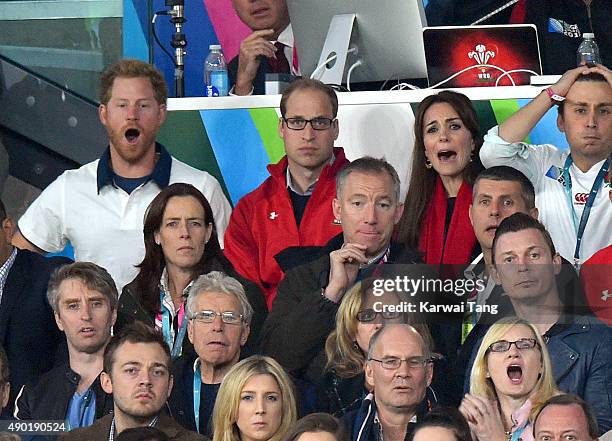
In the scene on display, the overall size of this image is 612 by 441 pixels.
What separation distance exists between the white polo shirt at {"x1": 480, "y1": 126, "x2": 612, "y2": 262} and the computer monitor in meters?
0.75

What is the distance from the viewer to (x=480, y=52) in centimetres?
699

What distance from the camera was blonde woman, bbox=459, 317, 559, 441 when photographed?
5520mm

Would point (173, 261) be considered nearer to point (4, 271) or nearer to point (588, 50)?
point (4, 271)

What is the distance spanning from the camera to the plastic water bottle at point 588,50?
7184 mm

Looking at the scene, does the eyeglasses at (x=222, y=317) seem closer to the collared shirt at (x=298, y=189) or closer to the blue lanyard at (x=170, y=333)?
the blue lanyard at (x=170, y=333)

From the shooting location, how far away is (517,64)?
701 centimetres

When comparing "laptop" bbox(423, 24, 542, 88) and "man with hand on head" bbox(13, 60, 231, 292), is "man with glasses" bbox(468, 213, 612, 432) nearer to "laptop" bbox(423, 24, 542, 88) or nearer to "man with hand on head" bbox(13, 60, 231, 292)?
"laptop" bbox(423, 24, 542, 88)

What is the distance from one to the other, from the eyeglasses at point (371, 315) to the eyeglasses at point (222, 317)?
1.45 feet

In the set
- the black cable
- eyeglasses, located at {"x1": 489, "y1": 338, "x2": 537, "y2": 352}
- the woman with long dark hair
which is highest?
the black cable

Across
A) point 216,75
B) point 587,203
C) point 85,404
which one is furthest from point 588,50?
point 85,404

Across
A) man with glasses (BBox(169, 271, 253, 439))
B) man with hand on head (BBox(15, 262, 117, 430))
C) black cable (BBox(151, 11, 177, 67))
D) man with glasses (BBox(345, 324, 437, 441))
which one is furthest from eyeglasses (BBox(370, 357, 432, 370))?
black cable (BBox(151, 11, 177, 67))

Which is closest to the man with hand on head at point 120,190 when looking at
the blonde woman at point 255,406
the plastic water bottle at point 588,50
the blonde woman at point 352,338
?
the blonde woman at point 352,338

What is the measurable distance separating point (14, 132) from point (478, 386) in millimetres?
3069

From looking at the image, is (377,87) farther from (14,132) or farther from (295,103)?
(14,132)
